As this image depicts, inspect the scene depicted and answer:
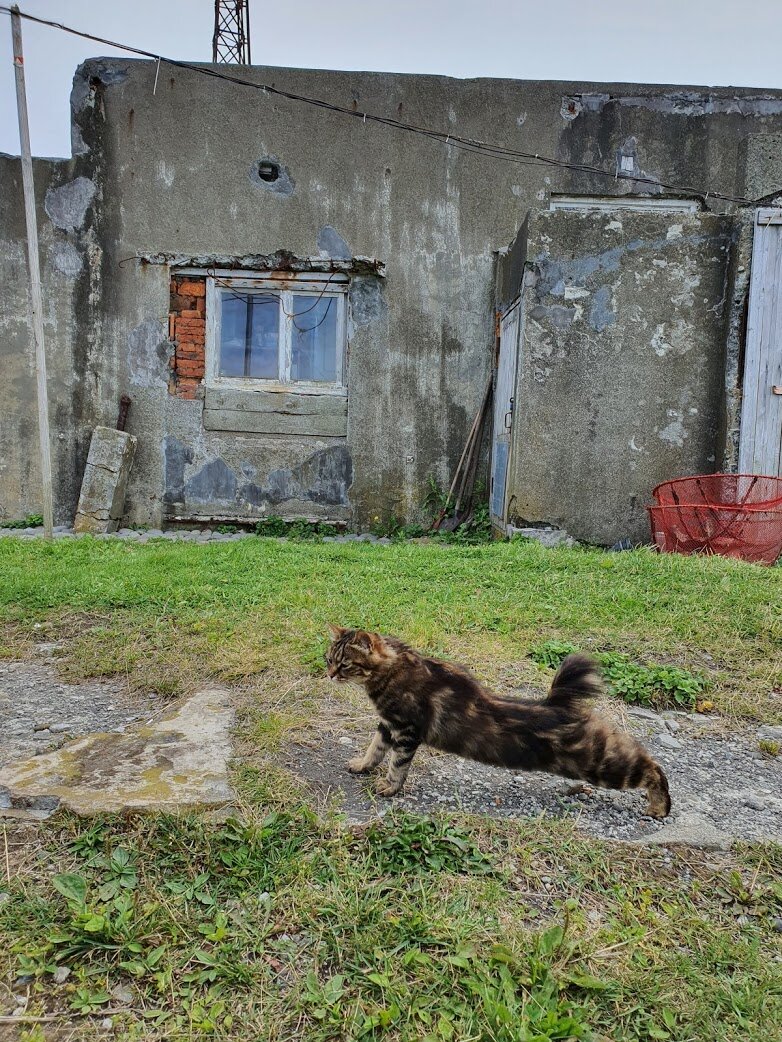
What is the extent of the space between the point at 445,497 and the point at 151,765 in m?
6.73

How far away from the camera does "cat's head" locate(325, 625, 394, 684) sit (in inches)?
111

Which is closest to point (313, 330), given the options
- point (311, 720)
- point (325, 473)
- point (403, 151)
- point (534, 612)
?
point (325, 473)

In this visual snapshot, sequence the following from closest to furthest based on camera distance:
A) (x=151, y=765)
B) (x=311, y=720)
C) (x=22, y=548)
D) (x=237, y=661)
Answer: (x=151, y=765), (x=311, y=720), (x=237, y=661), (x=22, y=548)

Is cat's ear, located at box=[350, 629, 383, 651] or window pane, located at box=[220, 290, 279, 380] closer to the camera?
cat's ear, located at box=[350, 629, 383, 651]

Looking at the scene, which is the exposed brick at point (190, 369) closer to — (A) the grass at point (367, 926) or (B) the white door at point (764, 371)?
(B) the white door at point (764, 371)

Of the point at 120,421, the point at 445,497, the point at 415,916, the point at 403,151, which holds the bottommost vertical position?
the point at 415,916

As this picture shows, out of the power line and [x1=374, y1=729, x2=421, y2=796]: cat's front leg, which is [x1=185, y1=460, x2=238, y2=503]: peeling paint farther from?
[x1=374, y1=729, x2=421, y2=796]: cat's front leg

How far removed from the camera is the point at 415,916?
6.98 ft

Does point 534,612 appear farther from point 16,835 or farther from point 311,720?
point 16,835

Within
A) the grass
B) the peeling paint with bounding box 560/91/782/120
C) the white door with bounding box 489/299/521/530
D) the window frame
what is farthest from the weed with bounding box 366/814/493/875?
the peeling paint with bounding box 560/91/782/120

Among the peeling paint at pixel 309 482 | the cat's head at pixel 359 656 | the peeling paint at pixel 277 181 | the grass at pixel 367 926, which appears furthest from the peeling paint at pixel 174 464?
the cat's head at pixel 359 656

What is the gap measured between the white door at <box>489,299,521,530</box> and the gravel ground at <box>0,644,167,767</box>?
5069 millimetres

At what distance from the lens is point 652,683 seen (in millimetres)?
3893

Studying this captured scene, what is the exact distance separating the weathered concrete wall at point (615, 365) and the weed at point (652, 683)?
12.7ft
